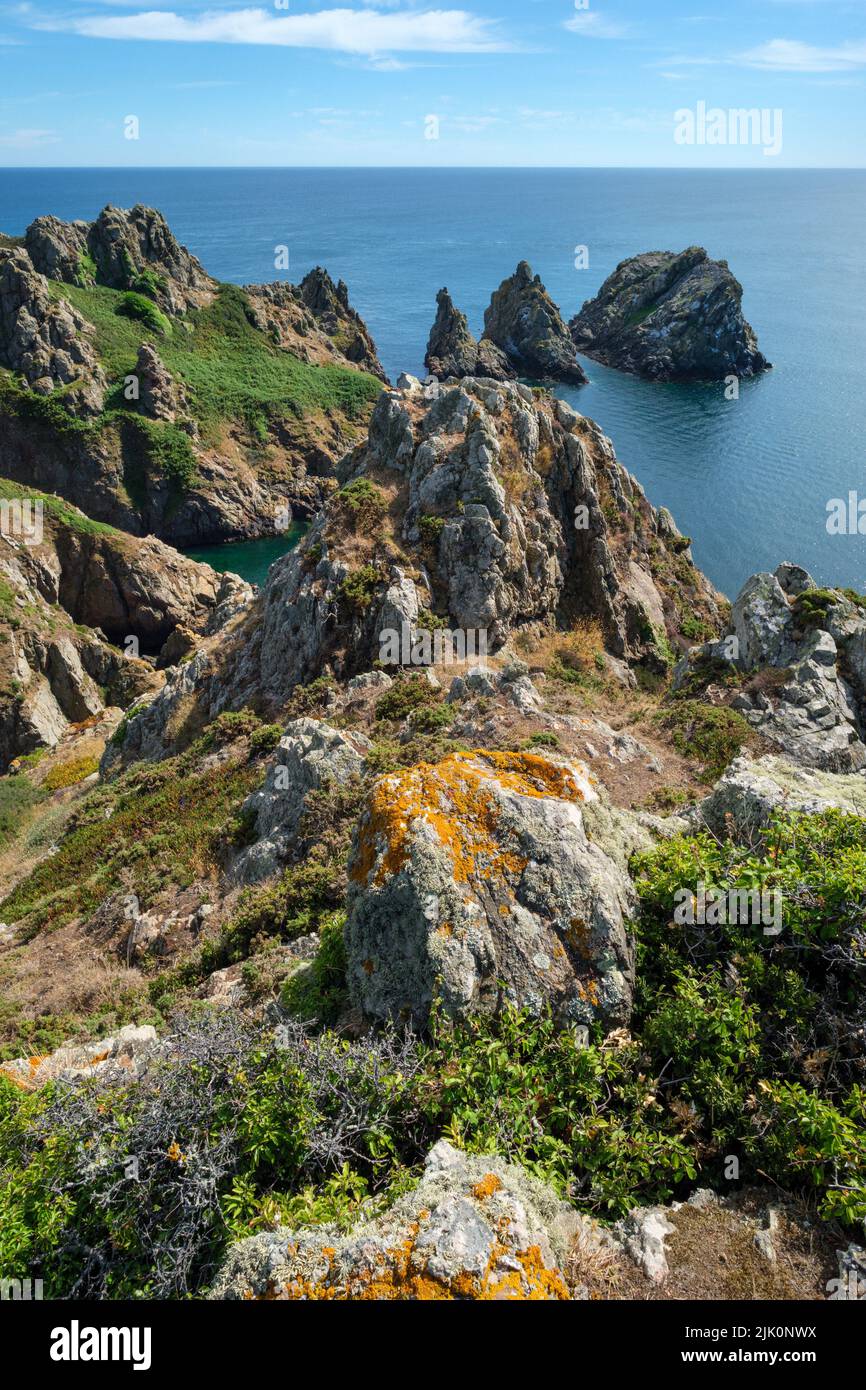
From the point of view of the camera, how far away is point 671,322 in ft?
424

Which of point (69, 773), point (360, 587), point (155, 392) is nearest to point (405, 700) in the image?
point (360, 587)

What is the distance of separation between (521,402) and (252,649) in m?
16.7

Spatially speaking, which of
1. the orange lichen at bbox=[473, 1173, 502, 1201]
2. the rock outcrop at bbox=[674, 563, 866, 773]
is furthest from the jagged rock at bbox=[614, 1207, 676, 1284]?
the rock outcrop at bbox=[674, 563, 866, 773]

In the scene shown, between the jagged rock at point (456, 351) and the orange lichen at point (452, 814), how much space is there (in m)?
125

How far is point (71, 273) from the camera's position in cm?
10150

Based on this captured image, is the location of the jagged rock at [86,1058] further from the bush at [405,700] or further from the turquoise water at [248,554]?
the turquoise water at [248,554]

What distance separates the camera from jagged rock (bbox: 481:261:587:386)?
421 ft

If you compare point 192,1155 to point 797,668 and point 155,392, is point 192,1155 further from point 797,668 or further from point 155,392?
point 155,392

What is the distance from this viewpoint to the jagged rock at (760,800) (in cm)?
967

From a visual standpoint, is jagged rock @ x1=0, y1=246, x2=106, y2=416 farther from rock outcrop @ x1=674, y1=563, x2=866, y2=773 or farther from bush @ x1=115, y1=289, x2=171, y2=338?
rock outcrop @ x1=674, y1=563, x2=866, y2=773

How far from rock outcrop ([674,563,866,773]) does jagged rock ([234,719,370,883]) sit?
1159cm

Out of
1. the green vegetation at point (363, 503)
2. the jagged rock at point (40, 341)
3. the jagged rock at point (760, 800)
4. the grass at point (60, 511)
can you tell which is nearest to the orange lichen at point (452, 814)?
the jagged rock at point (760, 800)

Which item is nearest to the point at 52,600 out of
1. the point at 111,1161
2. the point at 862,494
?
the point at 111,1161

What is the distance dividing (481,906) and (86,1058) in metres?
7.34
